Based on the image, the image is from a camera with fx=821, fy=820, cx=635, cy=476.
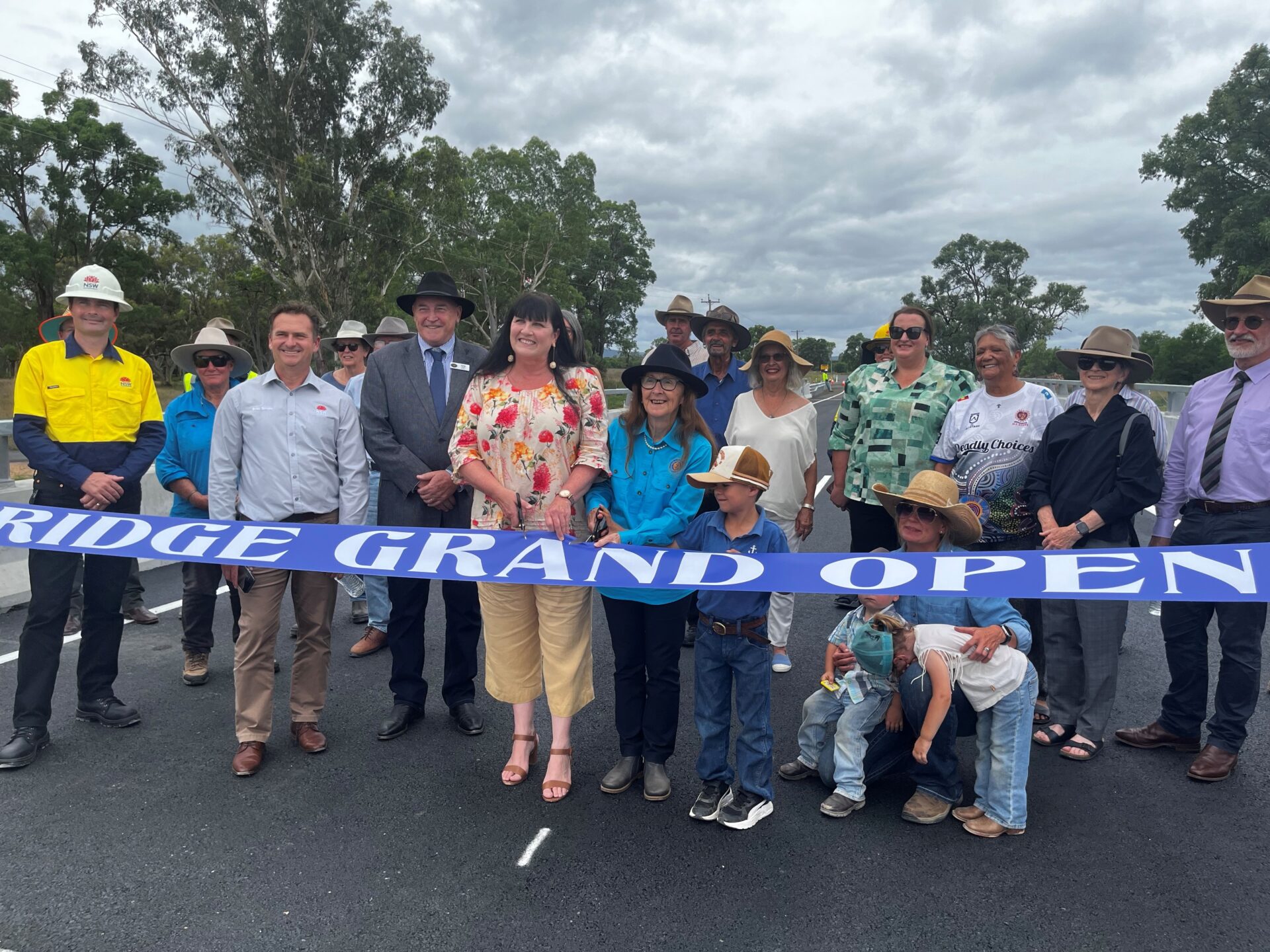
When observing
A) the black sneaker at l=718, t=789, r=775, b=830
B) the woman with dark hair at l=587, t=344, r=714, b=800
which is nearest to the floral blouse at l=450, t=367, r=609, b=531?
the woman with dark hair at l=587, t=344, r=714, b=800

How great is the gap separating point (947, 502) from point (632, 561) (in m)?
1.29

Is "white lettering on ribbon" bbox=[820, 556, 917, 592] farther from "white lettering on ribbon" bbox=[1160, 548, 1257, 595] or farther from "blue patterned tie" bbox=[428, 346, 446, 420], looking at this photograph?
"blue patterned tie" bbox=[428, 346, 446, 420]

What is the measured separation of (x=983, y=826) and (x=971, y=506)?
1.26 meters

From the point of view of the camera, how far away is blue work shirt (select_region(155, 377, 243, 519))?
16.4ft

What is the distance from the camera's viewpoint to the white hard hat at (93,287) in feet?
13.0

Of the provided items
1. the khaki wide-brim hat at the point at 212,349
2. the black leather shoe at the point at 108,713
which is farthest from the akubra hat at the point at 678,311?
the black leather shoe at the point at 108,713

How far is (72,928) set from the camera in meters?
2.59

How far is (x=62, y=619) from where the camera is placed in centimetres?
389

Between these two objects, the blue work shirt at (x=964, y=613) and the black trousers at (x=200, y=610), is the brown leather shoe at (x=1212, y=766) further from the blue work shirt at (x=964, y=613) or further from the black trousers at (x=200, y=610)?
the black trousers at (x=200, y=610)

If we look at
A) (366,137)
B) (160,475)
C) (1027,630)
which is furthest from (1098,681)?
(366,137)

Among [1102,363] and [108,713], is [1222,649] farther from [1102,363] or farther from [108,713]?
[108,713]

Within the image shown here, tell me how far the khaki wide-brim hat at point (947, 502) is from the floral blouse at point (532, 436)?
1298 mm

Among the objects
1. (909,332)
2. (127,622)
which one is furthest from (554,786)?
(127,622)

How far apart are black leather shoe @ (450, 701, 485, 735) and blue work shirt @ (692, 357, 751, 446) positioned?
2355mm
